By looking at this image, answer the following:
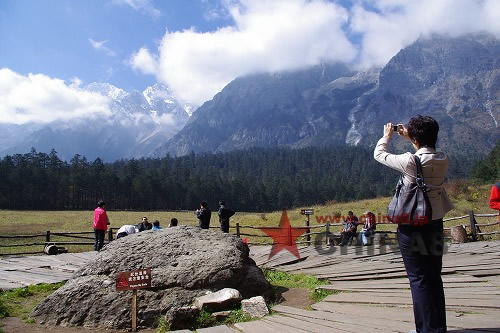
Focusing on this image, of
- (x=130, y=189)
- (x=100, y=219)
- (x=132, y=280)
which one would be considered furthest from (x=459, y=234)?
(x=130, y=189)

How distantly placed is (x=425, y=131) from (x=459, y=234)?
41.5ft

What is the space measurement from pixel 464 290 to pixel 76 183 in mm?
86945

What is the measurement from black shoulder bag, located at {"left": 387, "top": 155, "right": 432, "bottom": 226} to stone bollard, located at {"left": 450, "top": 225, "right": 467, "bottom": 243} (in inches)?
500

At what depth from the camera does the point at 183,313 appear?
609 cm

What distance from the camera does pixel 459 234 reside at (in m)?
14.5

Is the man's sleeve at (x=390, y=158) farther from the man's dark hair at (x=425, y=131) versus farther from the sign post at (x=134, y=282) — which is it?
the sign post at (x=134, y=282)

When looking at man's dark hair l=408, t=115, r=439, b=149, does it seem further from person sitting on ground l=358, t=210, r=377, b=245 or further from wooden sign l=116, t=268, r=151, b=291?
person sitting on ground l=358, t=210, r=377, b=245

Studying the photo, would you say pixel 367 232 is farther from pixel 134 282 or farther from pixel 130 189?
pixel 130 189

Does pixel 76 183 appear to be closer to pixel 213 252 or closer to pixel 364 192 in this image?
pixel 364 192

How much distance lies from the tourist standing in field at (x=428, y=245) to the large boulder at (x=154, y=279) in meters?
3.85

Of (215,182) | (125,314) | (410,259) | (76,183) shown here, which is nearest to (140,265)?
(125,314)

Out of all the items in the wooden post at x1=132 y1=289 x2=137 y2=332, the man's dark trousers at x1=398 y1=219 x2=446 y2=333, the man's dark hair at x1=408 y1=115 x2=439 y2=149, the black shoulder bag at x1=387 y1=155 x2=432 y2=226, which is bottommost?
the wooden post at x1=132 y1=289 x2=137 y2=332

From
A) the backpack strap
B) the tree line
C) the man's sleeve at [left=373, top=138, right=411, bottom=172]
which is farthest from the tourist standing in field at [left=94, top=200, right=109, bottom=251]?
the tree line

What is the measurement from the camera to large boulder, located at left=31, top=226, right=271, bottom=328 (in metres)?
6.88
